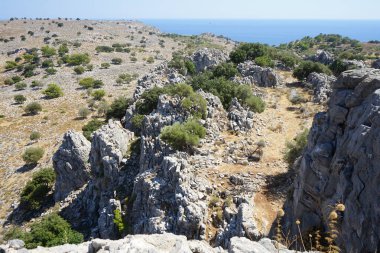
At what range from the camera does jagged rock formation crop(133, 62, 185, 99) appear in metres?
42.6

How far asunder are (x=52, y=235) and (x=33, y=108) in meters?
35.6

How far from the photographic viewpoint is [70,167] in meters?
29.0

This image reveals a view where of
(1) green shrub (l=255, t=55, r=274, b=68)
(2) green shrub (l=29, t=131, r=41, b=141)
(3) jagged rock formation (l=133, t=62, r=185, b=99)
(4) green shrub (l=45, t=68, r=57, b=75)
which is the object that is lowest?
(2) green shrub (l=29, t=131, r=41, b=141)

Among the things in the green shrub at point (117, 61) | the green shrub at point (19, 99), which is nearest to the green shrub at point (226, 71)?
the green shrub at point (19, 99)

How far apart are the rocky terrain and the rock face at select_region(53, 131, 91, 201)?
0.28ft

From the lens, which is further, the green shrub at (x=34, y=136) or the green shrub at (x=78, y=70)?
the green shrub at (x=78, y=70)

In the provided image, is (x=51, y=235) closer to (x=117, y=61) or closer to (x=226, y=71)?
(x=226, y=71)

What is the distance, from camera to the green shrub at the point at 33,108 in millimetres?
52656

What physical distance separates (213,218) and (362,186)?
8334 mm

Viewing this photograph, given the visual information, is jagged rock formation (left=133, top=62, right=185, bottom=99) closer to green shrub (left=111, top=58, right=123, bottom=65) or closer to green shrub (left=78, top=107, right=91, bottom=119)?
green shrub (left=78, top=107, right=91, bottom=119)

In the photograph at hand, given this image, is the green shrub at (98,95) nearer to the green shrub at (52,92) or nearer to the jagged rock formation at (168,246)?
the green shrub at (52,92)

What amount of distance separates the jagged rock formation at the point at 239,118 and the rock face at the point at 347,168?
11.2 meters

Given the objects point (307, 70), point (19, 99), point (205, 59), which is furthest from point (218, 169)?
point (19, 99)

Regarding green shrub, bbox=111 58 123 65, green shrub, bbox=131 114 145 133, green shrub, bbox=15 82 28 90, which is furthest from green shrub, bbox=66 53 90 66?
green shrub, bbox=131 114 145 133
